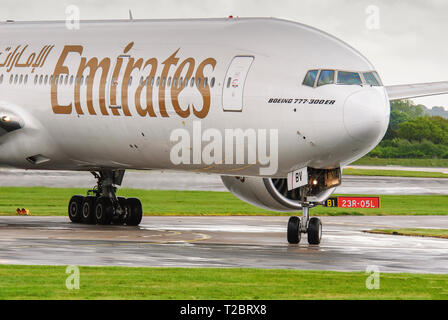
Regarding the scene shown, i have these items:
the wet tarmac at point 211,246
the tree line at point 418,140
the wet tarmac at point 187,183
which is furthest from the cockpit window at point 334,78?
the tree line at point 418,140

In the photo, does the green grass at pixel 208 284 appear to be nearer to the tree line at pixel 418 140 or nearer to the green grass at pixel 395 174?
the green grass at pixel 395 174

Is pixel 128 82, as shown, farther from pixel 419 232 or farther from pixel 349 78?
pixel 419 232

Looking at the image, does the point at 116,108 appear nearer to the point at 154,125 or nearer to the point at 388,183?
the point at 154,125

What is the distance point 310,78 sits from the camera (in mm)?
24625

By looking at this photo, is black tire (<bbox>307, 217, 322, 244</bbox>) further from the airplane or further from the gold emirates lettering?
the gold emirates lettering

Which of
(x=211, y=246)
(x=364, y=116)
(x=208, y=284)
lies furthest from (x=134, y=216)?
(x=208, y=284)

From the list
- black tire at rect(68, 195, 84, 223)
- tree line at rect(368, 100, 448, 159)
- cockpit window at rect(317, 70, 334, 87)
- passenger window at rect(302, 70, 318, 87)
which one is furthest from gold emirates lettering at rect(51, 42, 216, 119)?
tree line at rect(368, 100, 448, 159)

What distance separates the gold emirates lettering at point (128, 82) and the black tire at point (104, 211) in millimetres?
4260

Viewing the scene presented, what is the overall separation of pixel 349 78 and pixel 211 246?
189 inches

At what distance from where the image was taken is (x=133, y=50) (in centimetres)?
2817

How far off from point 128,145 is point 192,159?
91.4 inches

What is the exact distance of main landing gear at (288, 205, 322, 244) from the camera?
25.6 m

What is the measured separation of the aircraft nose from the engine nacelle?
8.23 feet
